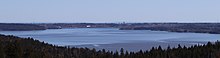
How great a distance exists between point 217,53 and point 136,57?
836 centimetres

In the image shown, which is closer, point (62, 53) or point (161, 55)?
point (161, 55)

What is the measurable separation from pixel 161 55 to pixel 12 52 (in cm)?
1773

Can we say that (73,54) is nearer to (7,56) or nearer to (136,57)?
(136,57)

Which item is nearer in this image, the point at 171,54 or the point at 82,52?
the point at 171,54

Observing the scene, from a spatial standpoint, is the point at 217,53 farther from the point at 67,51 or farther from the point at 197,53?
the point at 67,51

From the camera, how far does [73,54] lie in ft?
205

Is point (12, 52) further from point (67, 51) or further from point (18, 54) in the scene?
point (67, 51)

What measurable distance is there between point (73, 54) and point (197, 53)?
19759mm

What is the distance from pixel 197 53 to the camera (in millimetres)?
48562

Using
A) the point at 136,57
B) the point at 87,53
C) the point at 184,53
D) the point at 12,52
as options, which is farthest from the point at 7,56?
the point at 87,53

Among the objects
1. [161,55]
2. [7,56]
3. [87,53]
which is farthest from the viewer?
[87,53]

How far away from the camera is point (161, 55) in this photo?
1895 inches

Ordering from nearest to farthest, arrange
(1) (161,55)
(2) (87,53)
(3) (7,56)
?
(3) (7,56), (1) (161,55), (2) (87,53)

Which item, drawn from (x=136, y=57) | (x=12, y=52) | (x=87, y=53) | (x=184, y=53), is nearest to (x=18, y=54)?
(x=12, y=52)
